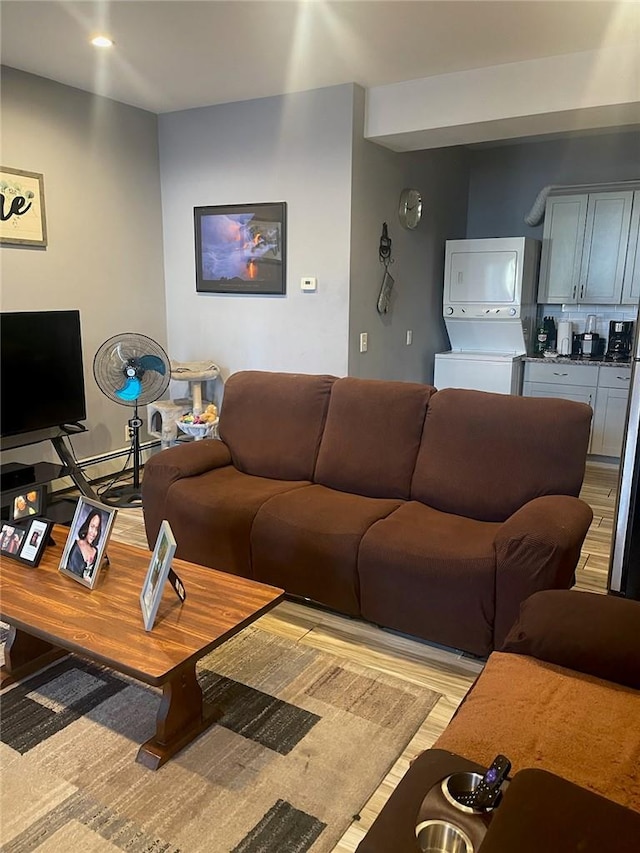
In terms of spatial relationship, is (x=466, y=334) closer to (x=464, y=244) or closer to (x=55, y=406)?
(x=464, y=244)

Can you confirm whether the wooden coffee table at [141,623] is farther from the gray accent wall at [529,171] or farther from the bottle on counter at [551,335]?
the gray accent wall at [529,171]

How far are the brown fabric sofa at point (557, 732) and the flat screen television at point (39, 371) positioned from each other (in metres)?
2.95

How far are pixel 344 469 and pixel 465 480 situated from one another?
599 millimetres

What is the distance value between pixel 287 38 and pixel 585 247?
323cm

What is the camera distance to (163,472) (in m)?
3.04

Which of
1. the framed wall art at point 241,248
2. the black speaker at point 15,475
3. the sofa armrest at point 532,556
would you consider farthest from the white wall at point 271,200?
the sofa armrest at point 532,556

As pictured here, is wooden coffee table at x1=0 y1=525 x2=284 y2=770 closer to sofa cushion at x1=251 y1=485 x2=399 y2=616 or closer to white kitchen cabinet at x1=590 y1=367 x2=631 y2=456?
sofa cushion at x1=251 y1=485 x2=399 y2=616

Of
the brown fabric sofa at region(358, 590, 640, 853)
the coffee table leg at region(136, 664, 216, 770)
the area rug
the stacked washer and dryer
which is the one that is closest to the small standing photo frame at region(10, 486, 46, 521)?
the area rug

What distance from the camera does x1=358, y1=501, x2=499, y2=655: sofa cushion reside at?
2.27 meters

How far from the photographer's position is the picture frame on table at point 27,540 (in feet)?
7.41

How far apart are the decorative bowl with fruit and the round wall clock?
2.02 m

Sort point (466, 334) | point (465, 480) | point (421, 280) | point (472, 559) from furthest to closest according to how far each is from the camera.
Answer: point (466, 334) < point (421, 280) < point (465, 480) < point (472, 559)

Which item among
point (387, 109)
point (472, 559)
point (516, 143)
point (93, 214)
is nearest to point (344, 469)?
point (472, 559)

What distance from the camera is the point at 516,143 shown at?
5703 millimetres
